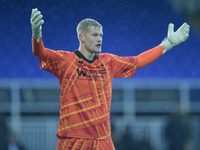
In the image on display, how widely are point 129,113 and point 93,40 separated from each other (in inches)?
202

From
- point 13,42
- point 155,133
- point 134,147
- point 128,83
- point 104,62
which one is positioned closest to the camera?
point 104,62

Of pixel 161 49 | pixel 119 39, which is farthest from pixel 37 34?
pixel 119 39

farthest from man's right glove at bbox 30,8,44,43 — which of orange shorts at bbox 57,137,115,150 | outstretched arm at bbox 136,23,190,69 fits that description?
outstretched arm at bbox 136,23,190,69

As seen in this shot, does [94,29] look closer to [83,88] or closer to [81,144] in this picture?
[83,88]

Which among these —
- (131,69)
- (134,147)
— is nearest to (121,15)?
(134,147)

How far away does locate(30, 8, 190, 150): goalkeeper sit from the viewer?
312cm

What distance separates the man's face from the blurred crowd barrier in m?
4.13

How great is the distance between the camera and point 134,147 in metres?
7.05

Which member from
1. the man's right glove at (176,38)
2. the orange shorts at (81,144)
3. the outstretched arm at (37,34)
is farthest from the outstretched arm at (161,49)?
the outstretched arm at (37,34)

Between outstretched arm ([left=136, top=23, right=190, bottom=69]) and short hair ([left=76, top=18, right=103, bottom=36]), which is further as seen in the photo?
outstretched arm ([left=136, top=23, right=190, bottom=69])

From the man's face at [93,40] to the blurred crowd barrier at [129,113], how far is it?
4131 millimetres

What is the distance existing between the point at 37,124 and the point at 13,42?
11.0ft

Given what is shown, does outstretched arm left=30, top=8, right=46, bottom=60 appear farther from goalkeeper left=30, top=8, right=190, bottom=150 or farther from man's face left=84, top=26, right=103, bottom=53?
man's face left=84, top=26, right=103, bottom=53

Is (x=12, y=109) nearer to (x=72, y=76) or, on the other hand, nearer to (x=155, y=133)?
(x=155, y=133)
